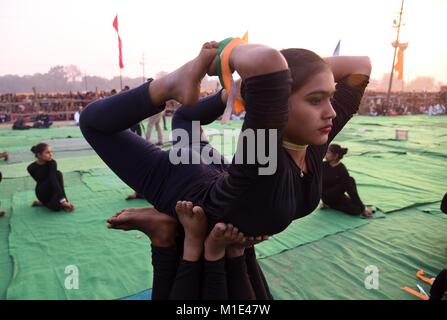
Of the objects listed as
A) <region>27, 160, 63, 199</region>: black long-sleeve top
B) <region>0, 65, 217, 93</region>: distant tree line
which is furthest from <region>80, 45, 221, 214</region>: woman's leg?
<region>0, 65, 217, 93</region>: distant tree line

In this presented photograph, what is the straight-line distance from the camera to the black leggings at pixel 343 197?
13.1 feet

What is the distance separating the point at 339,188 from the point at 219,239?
3220mm

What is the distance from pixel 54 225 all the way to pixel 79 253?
84 centimetres

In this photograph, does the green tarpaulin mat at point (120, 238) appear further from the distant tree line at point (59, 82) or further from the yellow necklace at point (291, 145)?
the distant tree line at point (59, 82)

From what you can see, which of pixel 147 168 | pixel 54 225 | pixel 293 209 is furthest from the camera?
pixel 54 225

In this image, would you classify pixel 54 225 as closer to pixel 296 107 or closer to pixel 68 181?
pixel 68 181

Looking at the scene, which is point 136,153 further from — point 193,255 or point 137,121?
point 193,255

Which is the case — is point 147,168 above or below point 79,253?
above

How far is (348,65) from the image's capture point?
1353mm

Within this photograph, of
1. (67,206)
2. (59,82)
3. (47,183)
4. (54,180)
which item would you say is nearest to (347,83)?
(67,206)

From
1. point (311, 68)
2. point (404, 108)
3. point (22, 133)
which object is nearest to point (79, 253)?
point (311, 68)

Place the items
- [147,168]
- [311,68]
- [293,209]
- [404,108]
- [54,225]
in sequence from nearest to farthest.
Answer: [311,68] → [293,209] → [147,168] → [54,225] → [404,108]

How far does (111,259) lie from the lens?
9.52 ft

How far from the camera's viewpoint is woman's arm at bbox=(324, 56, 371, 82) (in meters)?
1.34
